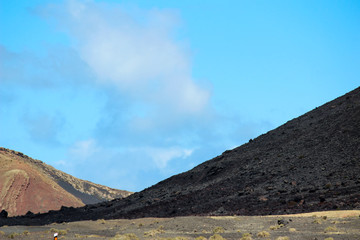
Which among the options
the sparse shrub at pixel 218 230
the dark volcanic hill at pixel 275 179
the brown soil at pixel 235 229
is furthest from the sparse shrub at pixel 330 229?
the dark volcanic hill at pixel 275 179

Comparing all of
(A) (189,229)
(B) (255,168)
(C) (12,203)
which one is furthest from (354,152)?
(C) (12,203)

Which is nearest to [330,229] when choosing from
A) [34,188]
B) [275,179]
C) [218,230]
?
[218,230]

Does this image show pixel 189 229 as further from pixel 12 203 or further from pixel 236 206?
pixel 12 203

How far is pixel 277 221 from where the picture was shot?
4153 cm

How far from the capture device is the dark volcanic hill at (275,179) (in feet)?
189

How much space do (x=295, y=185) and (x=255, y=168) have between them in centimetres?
1449

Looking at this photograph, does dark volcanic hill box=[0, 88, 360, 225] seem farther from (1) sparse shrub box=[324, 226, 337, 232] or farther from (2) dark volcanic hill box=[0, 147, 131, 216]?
(2) dark volcanic hill box=[0, 147, 131, 216]

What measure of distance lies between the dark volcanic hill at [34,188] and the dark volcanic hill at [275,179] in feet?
147

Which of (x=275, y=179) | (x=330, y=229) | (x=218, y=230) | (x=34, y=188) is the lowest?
(x=330, y=229)

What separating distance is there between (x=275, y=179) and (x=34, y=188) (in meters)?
90.4

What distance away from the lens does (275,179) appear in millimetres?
69375

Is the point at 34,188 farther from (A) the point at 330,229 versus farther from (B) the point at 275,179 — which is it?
(A) the point at 330,229

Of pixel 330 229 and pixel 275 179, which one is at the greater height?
pixel 275 179

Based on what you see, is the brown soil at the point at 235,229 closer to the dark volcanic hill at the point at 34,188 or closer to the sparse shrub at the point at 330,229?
the sparse shrub at the point at 330,229
